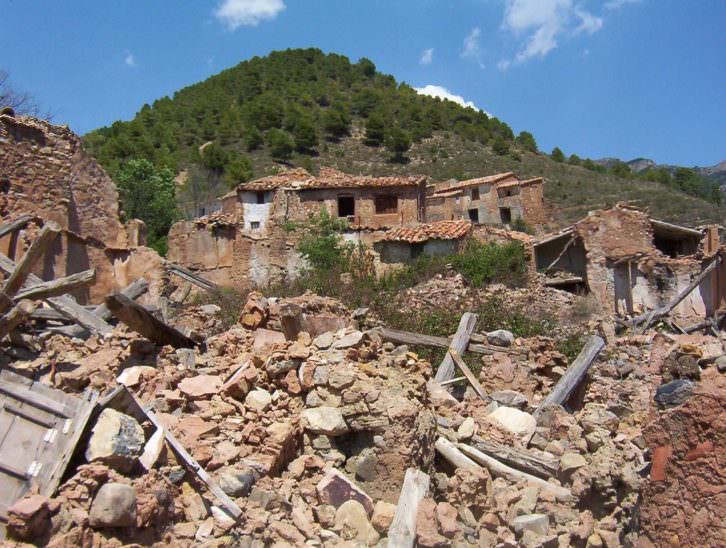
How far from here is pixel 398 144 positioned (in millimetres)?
57062

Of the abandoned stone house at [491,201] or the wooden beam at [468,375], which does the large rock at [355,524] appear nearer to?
the wooden beam at [468,375]

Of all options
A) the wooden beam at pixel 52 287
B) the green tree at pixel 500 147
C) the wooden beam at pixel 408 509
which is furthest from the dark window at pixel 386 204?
the green tree at pixel 500 147

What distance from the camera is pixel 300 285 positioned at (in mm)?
20406

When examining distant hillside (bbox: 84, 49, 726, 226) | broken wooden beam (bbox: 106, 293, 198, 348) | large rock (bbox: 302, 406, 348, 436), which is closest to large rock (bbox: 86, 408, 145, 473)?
large rock (bbox: 302, 406, 348, 436)

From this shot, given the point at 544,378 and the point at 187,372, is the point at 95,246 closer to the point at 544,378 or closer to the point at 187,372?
the point at 187,372

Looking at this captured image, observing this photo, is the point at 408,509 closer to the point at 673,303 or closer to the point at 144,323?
the point at 144,323

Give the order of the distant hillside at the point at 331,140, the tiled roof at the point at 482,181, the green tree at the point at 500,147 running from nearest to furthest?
the tiled roof at the point at 482,181 < the distant hillside at the point at 331,140 < the green tree at the point at 500,147

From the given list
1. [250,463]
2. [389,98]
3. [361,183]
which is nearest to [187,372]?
[250,463]

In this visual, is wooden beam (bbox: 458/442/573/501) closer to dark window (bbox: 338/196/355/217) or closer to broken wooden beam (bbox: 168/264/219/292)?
broken wooden beam (bbox: 168/264/219/292)

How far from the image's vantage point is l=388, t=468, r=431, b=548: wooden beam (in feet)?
16.8

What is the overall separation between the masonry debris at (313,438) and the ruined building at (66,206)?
148cm

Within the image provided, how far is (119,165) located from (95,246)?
99.2 ft

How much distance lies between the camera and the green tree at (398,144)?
5689 centimetres

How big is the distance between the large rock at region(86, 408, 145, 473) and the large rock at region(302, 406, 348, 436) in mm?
1757
